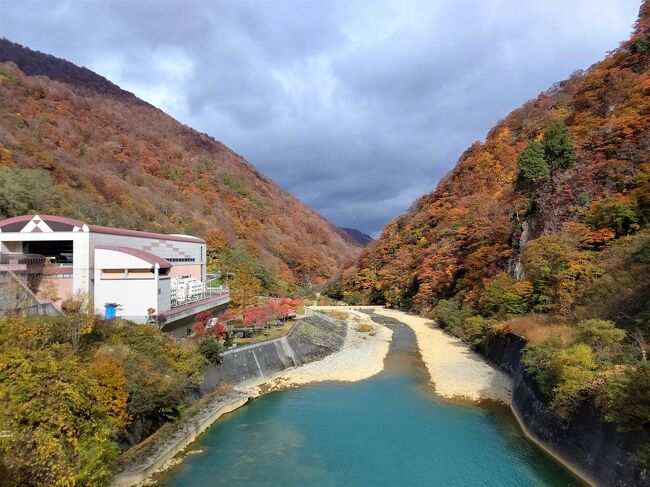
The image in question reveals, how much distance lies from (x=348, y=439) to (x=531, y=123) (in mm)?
66553

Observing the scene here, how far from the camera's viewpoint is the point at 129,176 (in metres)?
72.5

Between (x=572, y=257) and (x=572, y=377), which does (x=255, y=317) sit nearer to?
(x=572, y=377)

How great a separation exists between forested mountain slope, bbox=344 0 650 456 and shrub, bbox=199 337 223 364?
15607mm

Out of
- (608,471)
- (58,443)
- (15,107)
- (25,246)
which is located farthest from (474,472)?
(15,107)

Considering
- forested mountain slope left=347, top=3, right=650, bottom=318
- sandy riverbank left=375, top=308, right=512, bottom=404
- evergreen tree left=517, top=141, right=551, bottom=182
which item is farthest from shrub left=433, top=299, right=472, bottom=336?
evergreen tree left=517, top=141, right=551, bottom=182

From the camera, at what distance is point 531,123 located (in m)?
67.8

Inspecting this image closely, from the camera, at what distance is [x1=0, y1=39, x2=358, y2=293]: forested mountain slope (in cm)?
4606

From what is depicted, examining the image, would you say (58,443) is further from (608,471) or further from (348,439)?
(608,471)

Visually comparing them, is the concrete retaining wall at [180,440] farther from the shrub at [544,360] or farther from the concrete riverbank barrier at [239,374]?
the shrub at [544,360]

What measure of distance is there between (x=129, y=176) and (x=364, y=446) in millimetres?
69411

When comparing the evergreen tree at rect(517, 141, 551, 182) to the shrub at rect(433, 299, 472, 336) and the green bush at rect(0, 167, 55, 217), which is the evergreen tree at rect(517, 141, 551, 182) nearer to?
the shrub at rect(433, 299, 472, 336)

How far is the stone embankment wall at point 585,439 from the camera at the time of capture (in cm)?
1178

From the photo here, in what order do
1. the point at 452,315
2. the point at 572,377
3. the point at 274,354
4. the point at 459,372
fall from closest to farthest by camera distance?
the point at 572,377 → the point at 459,372 → the point at 274,354 → the point at 452,315

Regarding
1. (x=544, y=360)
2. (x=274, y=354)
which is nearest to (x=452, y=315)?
(x=274, y=354)
